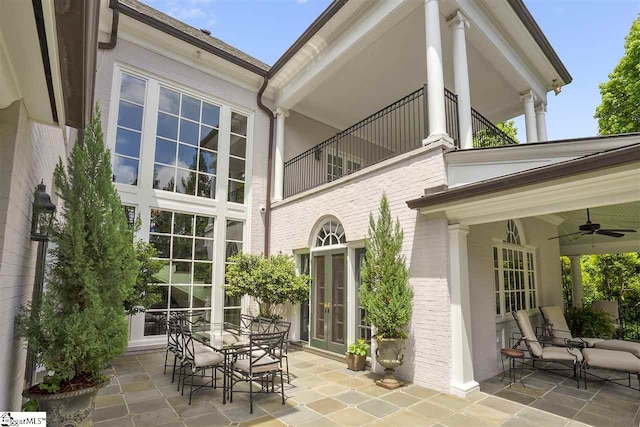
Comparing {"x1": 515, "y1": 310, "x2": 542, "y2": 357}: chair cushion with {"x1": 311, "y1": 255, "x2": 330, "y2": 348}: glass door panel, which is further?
{"x1": 311, "y1": 255, "x2": 330, "y2": 348}: glass door panel

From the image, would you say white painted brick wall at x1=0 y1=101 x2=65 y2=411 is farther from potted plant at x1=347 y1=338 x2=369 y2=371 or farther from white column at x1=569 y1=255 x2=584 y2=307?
white column at x1=569 y1=255 x2=584 y2=307

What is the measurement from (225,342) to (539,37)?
879cm

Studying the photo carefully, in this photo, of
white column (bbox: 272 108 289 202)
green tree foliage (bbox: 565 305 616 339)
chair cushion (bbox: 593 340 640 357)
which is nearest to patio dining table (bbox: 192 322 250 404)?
white column (bbox: 272 108 289 202)

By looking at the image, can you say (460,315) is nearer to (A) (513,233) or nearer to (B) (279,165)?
(A) (513,233)

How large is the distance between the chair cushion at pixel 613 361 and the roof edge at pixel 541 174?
317 cm

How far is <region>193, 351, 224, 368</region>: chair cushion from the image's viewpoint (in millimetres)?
4691

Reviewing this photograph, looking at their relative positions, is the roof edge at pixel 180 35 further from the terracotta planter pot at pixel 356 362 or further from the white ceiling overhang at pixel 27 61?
the terracotta planter pot at pixel 356 362

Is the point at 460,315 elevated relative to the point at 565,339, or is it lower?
elevated

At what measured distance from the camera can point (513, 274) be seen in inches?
284

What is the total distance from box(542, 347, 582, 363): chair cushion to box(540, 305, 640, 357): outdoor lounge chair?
19 centimetres

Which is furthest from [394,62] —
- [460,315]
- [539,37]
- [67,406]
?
[67,406]

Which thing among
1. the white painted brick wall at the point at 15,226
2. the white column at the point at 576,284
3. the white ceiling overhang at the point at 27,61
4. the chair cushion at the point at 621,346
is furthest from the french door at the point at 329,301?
the white column at the point at 576,284

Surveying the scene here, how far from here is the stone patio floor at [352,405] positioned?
13.4 feet

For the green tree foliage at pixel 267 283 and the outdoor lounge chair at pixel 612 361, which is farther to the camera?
the green tree foliage at pixel 267 283
